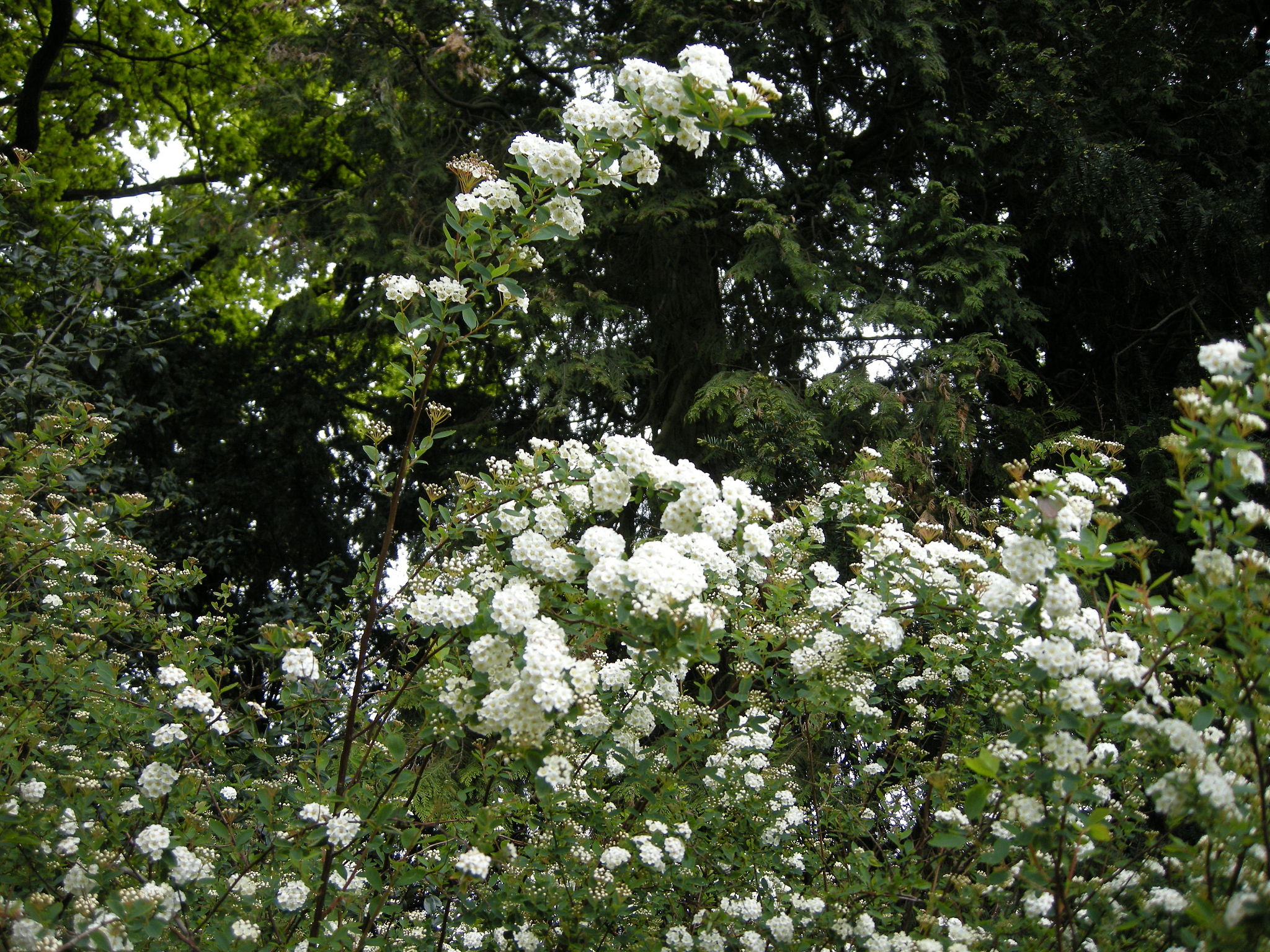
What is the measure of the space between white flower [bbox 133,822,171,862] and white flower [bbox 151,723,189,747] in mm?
183

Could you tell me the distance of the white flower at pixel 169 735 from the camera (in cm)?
181

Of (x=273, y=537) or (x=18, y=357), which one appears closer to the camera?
(x=18, y=357)

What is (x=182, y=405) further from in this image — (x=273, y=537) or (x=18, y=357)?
(x=18, y=357)

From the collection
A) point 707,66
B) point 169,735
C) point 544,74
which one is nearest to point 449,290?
point 707,66

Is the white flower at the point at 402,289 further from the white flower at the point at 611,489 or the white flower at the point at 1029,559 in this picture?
the white flower at the point at 1029,559

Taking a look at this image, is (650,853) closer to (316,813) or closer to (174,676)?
(316,813)

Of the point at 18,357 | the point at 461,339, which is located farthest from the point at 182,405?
the point at 461,339

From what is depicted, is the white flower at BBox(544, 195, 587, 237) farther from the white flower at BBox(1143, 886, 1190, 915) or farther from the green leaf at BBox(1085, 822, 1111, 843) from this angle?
the white flower at BBox(1143, 886, 1190, 915)

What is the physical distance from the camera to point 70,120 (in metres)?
7.32

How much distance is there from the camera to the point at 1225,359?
1.49m

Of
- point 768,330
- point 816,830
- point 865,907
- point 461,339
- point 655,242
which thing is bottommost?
point 865,907

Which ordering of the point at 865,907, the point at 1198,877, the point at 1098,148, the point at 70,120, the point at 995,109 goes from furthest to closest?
the point at 70,120 → the point at 995,109 → the point at 1098,148 → the point at 865,907 → the point at 1198,877

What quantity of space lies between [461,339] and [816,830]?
1860 millimetres

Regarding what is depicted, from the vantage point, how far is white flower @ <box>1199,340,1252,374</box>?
4.88ft
